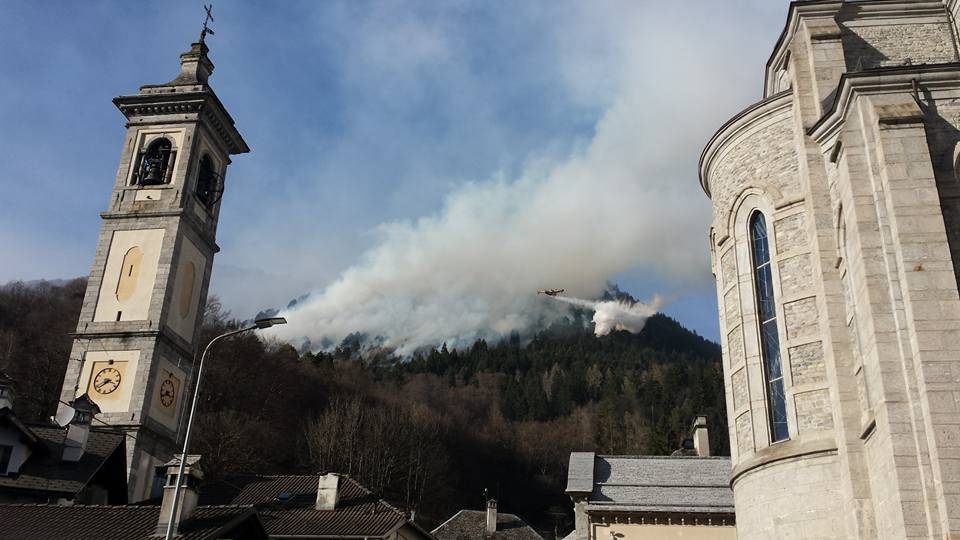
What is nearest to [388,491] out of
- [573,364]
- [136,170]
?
[136,170]

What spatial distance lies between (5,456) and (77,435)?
2.39 metres

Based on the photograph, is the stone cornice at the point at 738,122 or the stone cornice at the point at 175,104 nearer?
the stone cornice at the point at 738,122

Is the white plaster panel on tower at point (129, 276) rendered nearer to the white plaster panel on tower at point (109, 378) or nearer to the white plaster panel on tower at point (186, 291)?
the white plaster panel on tower at point (186, 291)

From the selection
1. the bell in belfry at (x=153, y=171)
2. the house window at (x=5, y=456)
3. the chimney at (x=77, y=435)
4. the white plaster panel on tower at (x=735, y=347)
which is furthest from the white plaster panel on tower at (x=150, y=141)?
the white plaster panel on tower at (x=735, y=347)

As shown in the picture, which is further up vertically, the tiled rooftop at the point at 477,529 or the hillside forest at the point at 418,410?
the hillside forest at the point at 418,410

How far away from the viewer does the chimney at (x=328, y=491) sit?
30672 mm

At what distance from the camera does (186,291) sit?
38.5 metres

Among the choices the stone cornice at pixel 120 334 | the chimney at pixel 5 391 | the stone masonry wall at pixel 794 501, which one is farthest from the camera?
the stone cornice at pixel 120 334

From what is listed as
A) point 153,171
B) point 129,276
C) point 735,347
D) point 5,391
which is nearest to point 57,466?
point 5,391

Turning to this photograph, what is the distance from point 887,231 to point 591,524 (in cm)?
1807

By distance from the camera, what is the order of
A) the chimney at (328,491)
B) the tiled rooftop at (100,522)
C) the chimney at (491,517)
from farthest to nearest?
the chimney at (491,517)
the chimney at (328,491)
the tiled rooftop at (100,522)

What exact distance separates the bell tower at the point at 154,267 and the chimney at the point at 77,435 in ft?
8.65

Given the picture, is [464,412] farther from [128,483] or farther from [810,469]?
[810,469]

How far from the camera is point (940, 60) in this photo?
23.7 meters
